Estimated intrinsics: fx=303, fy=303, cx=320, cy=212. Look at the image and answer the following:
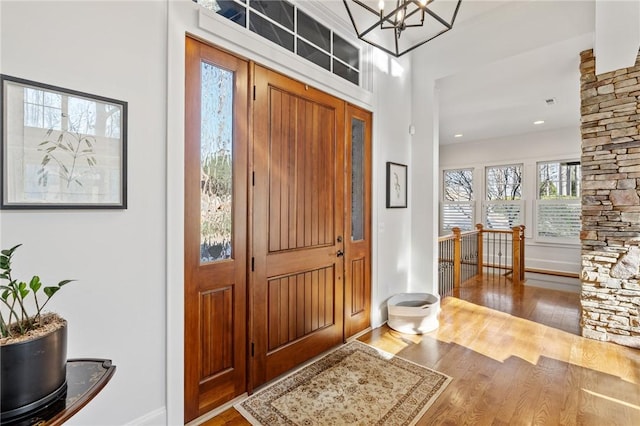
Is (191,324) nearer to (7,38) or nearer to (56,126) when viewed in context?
(56,126)

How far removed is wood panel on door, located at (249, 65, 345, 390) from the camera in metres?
2.28

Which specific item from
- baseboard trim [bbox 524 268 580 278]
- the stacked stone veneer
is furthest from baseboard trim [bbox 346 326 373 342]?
baseboard trim [bbox 524 268 580 278]

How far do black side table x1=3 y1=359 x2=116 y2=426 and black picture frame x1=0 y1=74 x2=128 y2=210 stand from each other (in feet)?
2.40

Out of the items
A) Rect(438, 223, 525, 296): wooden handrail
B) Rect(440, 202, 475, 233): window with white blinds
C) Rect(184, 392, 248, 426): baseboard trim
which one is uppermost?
Rect(440, 202, 475, 233): window with white blinds

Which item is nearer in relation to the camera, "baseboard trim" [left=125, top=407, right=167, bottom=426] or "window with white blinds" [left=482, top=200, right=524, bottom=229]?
"baseboard trim" [left=125, top=407, right=167, bottom=426]

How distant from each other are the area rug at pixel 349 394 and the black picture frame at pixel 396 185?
5.61 feet

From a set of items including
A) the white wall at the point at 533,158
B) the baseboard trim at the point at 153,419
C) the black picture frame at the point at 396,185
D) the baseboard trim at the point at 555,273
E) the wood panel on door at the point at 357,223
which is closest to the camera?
the baseboard trim at the point at 153,419

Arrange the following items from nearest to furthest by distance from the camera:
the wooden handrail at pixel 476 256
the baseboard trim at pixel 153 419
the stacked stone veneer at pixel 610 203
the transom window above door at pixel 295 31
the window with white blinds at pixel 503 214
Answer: the baseboard trim at pixel 153 419 < the transom window above door at pixel 295 31 < the stacked stone veneer at pixel 610 203 < the wooden handrail at pixel 476 256 < the window with white blinds at pixel 503 214

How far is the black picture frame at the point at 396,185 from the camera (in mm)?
3516

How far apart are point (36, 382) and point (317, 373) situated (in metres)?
1.90

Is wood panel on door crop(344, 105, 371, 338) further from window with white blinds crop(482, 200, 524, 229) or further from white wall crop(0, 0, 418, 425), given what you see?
window with white blinds crop(482, 200, 524, 229)

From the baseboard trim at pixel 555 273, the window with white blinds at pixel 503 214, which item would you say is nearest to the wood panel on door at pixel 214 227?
the baseboard trim at pixel 555 273

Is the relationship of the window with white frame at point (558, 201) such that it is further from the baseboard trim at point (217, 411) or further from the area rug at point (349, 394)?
the baseboard trim at point (217, 411)

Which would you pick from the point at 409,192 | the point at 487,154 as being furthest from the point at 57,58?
the point at 487,154
